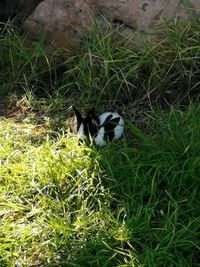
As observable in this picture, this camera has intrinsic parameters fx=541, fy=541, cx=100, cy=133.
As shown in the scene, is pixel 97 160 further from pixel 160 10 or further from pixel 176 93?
pixel 160 10

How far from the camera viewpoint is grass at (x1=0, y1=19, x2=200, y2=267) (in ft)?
9.64

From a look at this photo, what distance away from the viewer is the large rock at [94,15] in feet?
14.2

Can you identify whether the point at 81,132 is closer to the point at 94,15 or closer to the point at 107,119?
the point at 107,119

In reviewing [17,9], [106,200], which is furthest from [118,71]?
[17,9]

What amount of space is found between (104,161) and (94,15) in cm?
165

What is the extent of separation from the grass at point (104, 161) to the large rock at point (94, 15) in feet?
0.49

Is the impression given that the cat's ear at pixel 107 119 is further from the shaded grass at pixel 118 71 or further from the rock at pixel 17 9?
the rock at pixel 17 9

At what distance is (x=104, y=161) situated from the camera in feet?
11.1

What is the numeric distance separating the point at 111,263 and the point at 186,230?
0.44 metres

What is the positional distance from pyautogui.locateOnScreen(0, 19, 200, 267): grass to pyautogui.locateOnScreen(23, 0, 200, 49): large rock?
149mm

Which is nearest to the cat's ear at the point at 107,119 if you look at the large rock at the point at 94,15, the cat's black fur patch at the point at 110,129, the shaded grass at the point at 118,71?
the cat's black fur patch at the point at 110,129

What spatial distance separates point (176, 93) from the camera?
418cm

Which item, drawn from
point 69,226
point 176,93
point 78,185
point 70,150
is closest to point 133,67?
point 176,93

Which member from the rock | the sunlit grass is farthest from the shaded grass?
the rock
